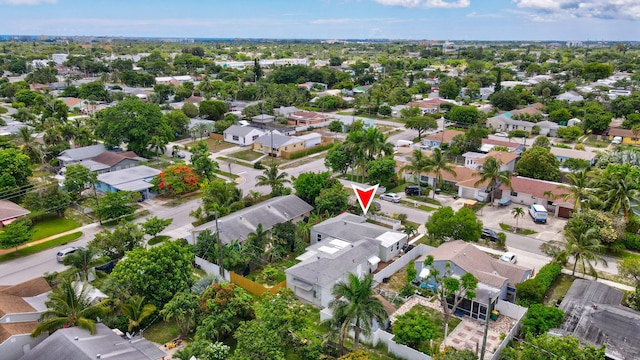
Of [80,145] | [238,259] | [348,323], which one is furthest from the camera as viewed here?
[80,145]

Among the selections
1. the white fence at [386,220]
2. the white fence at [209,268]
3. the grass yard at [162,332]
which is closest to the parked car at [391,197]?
the white fence at [386,220]

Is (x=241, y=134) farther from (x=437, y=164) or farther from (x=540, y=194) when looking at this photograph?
(x=540, y=194)

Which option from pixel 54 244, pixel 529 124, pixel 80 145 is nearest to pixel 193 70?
pixel 80 145

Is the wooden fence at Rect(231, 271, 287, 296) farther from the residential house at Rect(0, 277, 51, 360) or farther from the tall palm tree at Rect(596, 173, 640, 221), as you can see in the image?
the tall palm tree at Rect(596, 173, 640, 221)

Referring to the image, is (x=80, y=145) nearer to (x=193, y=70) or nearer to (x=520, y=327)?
(x=520, y=327)

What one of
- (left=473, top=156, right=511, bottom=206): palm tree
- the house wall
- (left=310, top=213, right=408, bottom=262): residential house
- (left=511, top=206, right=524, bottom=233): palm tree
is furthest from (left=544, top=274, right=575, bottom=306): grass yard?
the house wall

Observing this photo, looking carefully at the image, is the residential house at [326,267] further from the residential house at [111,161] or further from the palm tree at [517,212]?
the residential house at [111,161]
